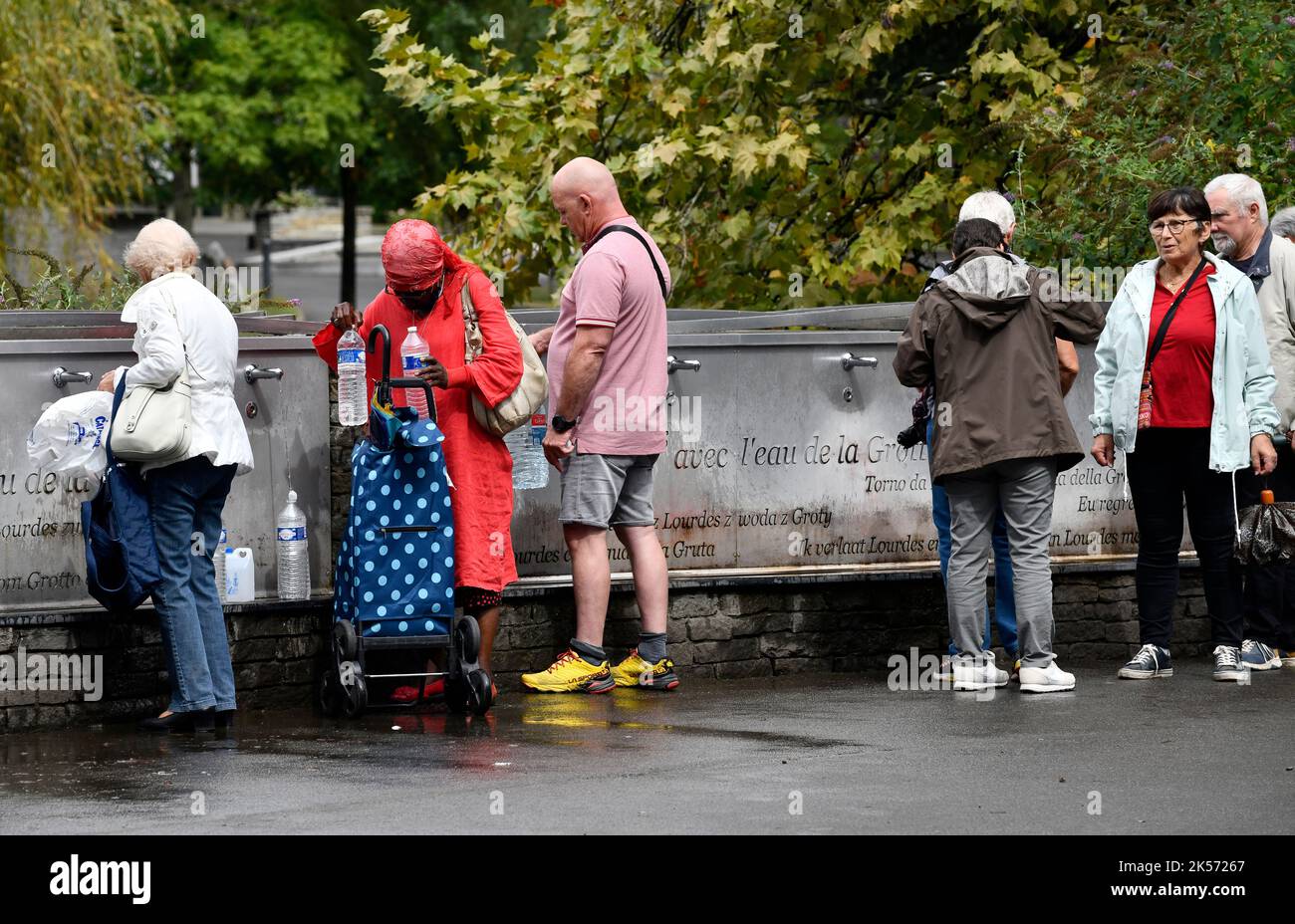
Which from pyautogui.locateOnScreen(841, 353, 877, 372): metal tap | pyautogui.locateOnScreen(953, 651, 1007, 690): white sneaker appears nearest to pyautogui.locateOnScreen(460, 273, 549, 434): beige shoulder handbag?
pyautogui.locateOnScreen(841, 353, 877, 372): metal tap

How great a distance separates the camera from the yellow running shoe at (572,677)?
9.38 m

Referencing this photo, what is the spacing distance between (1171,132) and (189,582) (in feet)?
21.0

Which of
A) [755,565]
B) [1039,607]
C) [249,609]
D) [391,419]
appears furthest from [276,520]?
[1039,607]

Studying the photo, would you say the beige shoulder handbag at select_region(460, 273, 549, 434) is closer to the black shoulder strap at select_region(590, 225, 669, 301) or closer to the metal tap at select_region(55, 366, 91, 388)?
the black shoulder strap at select_region(590, 225, 669, 301)

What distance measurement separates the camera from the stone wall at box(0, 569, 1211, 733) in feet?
29.1

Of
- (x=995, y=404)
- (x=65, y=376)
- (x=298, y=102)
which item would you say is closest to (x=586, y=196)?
(x=995, y=404)

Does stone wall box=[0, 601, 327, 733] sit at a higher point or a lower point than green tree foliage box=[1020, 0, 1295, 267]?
lower

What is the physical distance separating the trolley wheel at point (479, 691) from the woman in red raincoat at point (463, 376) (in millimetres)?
352

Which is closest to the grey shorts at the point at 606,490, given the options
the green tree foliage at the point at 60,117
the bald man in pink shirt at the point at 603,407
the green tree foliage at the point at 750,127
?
the bald man in pink shirt at the point at 603,407

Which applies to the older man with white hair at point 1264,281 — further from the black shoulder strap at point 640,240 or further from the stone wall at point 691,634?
the black shoulder strap at point 640,240

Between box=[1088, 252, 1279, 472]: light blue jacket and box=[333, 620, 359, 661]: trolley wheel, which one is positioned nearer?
box=[333, 620, 359, 661]: trolley wheel

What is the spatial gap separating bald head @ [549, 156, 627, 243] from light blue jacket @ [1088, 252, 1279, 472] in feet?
6.92

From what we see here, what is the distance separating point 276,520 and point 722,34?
20.6ft

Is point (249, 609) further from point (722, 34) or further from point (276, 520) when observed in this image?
point (722, 34)
